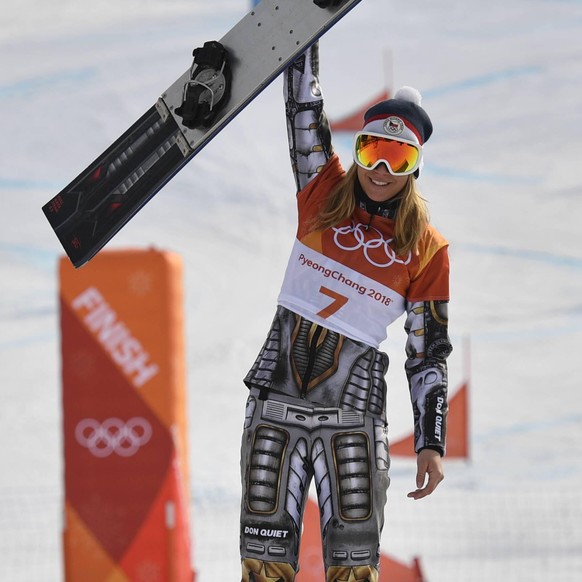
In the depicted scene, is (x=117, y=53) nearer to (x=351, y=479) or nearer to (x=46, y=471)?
(x=46, y=471)

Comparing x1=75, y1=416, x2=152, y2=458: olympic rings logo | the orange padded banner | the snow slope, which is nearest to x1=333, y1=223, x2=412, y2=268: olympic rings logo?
the orange padded banner

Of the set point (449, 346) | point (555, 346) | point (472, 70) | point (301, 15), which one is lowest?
point (449, 346)

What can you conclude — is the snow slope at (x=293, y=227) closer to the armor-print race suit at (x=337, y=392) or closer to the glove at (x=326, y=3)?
the armor-print race suit at (x=337, y=392)

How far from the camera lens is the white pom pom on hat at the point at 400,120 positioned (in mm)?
3490

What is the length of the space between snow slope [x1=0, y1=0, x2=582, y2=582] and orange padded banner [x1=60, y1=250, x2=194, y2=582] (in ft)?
3.89

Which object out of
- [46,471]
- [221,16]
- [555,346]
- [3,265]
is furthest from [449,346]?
[221,16]

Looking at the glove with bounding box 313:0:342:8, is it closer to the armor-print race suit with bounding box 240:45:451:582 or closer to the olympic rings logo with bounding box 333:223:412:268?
the armor-print race suit with bounding box 240:45:451:582

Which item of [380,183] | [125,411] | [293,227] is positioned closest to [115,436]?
[125,411]

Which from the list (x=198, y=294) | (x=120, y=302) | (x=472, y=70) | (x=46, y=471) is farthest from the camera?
(x=472, y=70)

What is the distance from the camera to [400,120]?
3508 mm

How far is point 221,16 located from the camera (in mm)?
19500

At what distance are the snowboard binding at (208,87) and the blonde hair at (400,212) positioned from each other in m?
0.38

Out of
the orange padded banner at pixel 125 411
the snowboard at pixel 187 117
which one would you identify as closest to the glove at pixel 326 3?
the snowboard at pixel 187 117

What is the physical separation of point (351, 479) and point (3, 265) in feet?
38.0
